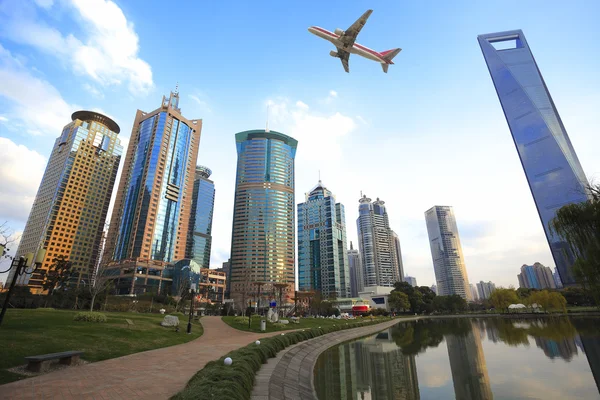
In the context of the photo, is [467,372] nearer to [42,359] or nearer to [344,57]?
[42,359]

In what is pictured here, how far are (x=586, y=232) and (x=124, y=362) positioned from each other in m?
25.1

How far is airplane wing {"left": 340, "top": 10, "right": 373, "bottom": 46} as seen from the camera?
25.8m

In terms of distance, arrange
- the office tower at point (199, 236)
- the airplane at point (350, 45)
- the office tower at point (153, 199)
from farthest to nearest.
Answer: the office tower at point (199, 236)
the office tower at point (153, 199)
the airplane at point (350, 45)

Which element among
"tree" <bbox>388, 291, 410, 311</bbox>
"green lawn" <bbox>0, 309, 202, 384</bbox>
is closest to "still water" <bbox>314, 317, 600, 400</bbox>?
"green lawn" <bbox>0, 309, 202, 384</bbox>

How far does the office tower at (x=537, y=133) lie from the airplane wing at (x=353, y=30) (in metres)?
112

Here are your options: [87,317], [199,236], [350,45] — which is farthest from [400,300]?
[199,236]

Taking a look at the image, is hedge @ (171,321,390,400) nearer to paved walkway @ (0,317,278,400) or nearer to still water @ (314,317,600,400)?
paved walkway @ (0,317,278,400)

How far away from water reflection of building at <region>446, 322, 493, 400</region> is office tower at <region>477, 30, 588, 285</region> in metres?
102

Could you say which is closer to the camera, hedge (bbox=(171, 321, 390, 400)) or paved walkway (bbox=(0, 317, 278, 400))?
hedge (bbox=(171, 321, 390, 400))

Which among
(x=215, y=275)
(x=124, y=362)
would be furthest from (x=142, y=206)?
(x=124, y=362)

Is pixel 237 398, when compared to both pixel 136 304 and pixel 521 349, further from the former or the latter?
pixel 136 304

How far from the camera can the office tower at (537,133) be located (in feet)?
335

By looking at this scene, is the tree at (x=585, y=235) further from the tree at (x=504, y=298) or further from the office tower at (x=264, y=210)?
the office tower at (x=264, y=210)

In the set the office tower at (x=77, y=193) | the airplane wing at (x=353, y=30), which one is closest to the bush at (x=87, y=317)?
the airplane wing at (x=353, y=30)
